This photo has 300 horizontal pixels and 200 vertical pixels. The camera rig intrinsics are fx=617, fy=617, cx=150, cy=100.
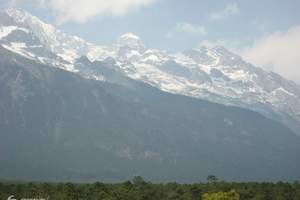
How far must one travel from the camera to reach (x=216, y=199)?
7810 inches
